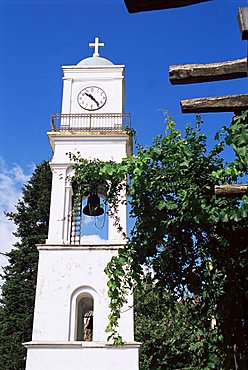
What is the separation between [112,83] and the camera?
15758 millimetres

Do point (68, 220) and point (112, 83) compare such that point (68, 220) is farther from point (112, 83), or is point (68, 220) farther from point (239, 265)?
point (239, 265)

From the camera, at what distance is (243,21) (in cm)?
288

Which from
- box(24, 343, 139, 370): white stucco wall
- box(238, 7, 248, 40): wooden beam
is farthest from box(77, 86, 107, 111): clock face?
box(238, 7, 248, 40): wooden beam

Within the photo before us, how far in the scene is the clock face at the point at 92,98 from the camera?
50.3 ft

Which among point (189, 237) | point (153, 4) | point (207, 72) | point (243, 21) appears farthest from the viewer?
point (189, 237)

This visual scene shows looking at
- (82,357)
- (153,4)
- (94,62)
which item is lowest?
(82,357)

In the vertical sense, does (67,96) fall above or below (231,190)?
above

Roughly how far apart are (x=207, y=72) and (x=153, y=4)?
1.23 metres

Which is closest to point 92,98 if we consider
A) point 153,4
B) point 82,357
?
point 82,357

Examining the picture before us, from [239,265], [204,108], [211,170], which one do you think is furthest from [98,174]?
[204,108]

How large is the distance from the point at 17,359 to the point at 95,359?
25.3ft

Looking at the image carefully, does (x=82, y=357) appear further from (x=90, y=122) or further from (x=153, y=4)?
(x=153, y=4)

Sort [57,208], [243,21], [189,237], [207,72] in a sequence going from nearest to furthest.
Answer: [243,21], [207,72], [189,237], [57,208]

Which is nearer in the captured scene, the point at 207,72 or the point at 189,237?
the point at 207,72
